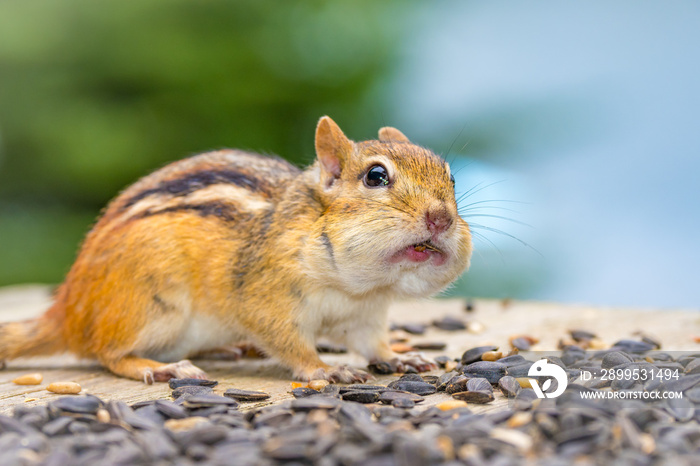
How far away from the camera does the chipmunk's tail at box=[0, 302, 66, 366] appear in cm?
440

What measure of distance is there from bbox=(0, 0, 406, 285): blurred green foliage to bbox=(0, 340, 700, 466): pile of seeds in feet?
20.4

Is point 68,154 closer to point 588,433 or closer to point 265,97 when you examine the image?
point 265,97

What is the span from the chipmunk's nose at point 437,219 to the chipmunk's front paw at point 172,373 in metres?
1.58

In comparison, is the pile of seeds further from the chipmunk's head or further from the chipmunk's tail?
the chipmunk's tail

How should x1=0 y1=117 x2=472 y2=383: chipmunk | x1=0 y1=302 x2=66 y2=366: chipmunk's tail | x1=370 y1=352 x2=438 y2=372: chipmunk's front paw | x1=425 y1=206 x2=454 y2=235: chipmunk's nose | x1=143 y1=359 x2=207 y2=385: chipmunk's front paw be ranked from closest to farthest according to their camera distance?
x1=425 y1=206 x2=454 y2=235: chipmunk's nose
x1=0 y1=117 x2=472 y2=383: chipmunk
x1=143 y1=359 x2=207 y2=385: chipmunk's front paw
x1=370 y1=352 x2=438 y2=372: chipmunk's front paw
x1=0 y1=302 x2=66 y2=366: chipmunk's tail

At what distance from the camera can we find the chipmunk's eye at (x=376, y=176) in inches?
147

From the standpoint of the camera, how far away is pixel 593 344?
4668 mm

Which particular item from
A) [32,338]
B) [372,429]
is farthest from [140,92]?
[372,429]

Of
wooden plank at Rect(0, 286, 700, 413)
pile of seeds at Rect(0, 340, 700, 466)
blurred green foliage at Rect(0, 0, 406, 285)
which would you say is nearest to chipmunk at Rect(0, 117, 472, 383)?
wooden plank at Rect(0, 286, 700, 413)

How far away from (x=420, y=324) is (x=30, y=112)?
22.3 ft

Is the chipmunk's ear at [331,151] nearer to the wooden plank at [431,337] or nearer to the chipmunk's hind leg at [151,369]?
the wooden plank at [431,337]

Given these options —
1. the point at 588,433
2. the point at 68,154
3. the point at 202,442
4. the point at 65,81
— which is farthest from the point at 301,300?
the point at 65,81

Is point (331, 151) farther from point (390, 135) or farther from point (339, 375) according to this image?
point (339, 375)

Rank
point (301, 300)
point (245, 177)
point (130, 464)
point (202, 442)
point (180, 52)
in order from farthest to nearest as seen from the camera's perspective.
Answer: point (180, 52)
point (245, 177)
point (301, 300)
point (202, 442)
point (130, 464)
